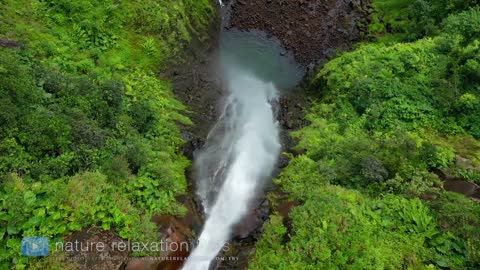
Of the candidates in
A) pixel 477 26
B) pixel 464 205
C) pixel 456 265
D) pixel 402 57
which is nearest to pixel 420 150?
pixel 464 205

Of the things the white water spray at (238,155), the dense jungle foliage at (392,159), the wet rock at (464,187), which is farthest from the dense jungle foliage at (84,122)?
the wet rock at (464,187)

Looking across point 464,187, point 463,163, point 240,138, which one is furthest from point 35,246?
point 463,163

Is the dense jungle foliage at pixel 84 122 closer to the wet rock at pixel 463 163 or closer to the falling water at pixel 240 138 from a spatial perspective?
the falling water at pixel 240 138

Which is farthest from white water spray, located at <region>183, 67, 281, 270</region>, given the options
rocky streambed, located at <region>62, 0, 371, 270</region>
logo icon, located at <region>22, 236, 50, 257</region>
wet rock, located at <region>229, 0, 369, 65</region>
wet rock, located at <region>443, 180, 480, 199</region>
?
wet rock, located at <region>443, 180, 480, 199</region>

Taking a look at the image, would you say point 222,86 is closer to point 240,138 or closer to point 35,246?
point 240,138

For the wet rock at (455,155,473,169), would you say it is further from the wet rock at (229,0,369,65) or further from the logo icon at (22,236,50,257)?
the logo icon at (22,236,50,257)

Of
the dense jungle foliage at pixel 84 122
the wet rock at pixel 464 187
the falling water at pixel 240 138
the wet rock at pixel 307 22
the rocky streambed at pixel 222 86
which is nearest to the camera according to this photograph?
the dense jungle foliage at pixel 84 122
